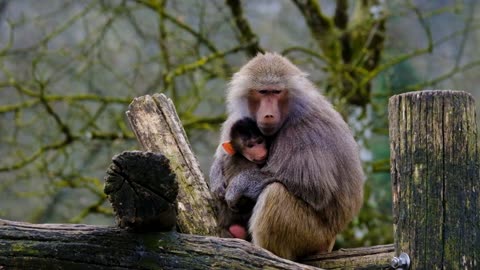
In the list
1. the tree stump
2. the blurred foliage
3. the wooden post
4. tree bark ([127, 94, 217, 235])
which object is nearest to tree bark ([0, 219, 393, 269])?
the tree stump

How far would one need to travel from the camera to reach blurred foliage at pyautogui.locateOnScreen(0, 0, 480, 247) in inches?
336

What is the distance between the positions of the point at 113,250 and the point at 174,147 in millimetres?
1300

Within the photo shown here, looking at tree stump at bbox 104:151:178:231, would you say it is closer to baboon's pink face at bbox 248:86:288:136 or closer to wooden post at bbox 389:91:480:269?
wooden post at bbox 389:91:480:269

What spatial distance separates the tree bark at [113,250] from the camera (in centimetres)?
359

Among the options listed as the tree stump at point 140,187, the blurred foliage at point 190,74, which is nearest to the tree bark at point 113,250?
the tree stump at point 140,187

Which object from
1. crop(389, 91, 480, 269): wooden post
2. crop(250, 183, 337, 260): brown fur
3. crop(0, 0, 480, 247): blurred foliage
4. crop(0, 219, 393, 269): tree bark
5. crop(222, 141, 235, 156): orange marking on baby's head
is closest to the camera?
crop(389, 91, 480, 269): wooden post

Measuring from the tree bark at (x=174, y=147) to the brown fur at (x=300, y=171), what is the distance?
10.9 inches

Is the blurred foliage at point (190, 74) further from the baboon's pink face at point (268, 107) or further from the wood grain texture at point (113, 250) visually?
the wood grain texture at point (113, 250)

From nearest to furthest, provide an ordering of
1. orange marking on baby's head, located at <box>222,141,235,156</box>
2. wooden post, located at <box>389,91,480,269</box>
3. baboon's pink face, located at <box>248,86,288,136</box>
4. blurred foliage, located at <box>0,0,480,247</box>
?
A: wooden post, located at <box>389,91,480,269</box> < baboon's pink face, located at <box>248,86,288,136</box> < orange marking on baby's head, located at <box>222,141,235,156</box> < blurred foliage, located at <box>0,0,480,247</box>

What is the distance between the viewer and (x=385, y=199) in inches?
355

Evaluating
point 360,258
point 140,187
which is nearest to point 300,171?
point 360,258

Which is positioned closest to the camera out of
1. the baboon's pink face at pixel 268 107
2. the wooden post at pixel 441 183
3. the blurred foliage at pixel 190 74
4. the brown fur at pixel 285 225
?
the wooden post at pixel 441 183

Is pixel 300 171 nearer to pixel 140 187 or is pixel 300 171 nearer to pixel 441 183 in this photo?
pixel 441 183

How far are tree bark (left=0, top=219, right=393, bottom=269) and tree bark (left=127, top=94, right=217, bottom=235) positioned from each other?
2.90 feet
